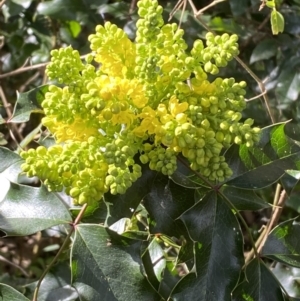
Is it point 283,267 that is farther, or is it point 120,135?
point 283,267

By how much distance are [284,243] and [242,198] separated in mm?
142

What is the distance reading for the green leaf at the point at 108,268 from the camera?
1080 mm

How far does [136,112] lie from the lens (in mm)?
1006

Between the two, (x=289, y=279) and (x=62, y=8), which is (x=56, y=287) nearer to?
(x=289, y=279)

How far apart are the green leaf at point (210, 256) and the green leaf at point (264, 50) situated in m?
0.89

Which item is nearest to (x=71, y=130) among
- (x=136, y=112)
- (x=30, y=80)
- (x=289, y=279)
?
(x=136, y=112)

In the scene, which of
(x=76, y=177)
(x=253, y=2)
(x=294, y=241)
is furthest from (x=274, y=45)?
(x=76, y=177)

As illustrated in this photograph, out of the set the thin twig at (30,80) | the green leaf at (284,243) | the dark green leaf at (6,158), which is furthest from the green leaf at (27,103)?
the thin twig at (30,80)

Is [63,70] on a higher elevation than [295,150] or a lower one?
higher

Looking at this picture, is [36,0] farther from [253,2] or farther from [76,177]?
[76,177]

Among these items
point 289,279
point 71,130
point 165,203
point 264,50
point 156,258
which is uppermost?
point 71,130

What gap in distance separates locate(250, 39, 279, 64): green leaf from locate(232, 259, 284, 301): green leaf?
89 centimetres

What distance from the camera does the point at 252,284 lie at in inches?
46.6

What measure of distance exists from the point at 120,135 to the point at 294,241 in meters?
0.49
